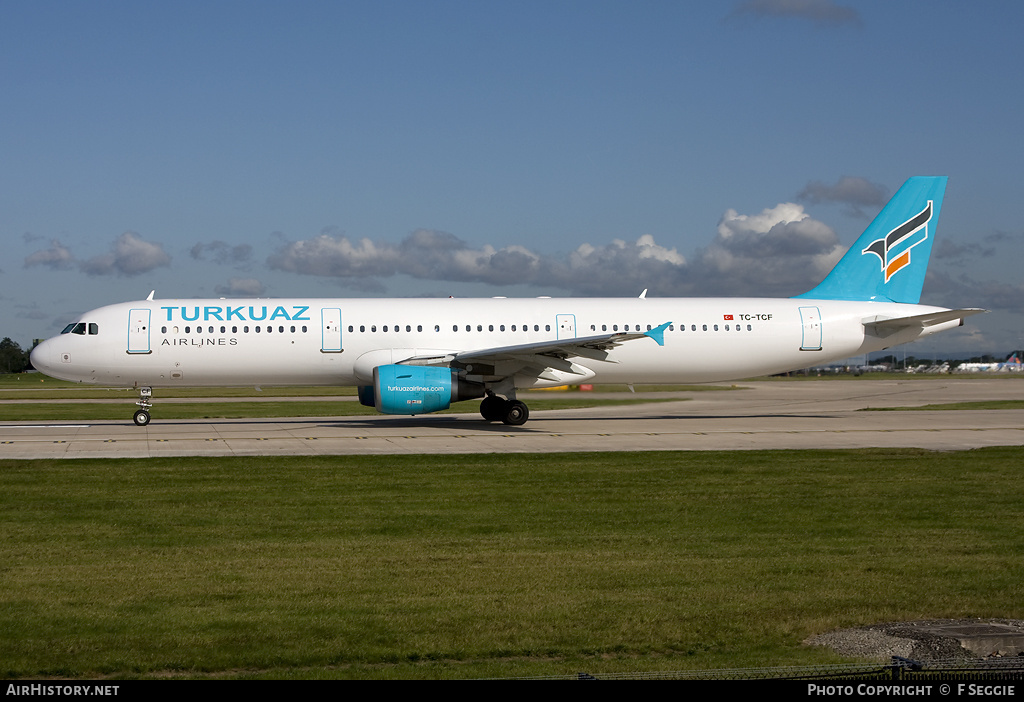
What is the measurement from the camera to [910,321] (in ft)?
91.6

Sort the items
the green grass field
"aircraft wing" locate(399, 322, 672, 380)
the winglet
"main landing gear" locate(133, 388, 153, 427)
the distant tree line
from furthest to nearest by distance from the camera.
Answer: the distant tree line → the winglet → "main landing gear" locate(133, 388, 153, 427) → "aircraft wing" locate(399, 322, 672, 380) → the green grass field

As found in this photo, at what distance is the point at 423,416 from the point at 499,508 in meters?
18.7

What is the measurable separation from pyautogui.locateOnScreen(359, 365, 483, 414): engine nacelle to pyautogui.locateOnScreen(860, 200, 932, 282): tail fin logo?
565 inches

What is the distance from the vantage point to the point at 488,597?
809cm

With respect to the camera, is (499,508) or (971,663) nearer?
(971,663)

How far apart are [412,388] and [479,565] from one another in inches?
599

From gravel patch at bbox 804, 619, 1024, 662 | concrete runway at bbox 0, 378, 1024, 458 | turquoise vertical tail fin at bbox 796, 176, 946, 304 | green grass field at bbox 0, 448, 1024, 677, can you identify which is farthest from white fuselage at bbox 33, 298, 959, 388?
gravel patch at bbox 804, 619, 1024, 662

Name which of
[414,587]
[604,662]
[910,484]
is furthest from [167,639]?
[910,484]

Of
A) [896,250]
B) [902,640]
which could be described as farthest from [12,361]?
[902,640]

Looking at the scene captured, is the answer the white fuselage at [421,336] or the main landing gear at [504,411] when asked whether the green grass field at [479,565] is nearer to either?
the main landing gear at [504,411]

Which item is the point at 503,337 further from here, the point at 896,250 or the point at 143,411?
the point at 896,250

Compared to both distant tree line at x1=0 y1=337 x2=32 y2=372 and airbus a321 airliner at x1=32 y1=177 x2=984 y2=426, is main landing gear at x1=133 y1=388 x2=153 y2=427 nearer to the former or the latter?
airbus a321 airliner at x1=32 y1=177 x2=984 y2=426

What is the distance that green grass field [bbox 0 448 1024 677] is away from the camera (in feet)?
21.9

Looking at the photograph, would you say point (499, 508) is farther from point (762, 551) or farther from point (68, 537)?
point (68, 537)
